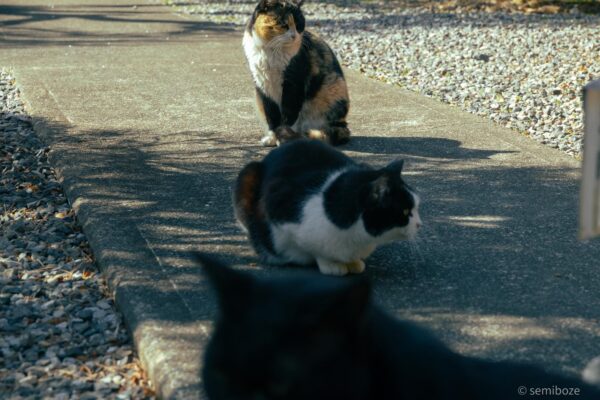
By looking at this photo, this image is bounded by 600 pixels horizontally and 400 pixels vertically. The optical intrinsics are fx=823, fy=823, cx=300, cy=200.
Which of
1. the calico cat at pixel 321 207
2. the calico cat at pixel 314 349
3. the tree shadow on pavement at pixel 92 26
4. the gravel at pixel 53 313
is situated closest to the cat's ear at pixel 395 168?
the calico cat at pixel 321 207

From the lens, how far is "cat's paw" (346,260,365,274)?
4.08m

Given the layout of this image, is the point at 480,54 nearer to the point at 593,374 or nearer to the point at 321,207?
the point at 321,207

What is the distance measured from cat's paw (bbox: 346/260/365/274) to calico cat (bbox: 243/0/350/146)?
7.61 feet

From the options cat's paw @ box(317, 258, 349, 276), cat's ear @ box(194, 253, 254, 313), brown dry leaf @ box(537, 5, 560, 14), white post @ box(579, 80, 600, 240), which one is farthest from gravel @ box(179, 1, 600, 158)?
cat's ear @ box(194, 253, 254, 313)

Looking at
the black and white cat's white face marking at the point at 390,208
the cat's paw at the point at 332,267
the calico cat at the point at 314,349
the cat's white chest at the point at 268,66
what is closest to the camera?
the calico cat at the point at 314,349

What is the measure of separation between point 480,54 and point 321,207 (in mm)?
6647

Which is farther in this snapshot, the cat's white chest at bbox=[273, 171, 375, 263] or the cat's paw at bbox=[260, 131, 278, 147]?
the cat's paw at bbox=[260, 131, 278, 147]

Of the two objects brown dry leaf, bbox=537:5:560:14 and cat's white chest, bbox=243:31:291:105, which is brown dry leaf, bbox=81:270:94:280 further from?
brown dry leaf, bbox=537:5:560:14

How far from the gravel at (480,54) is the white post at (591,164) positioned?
4.03 metres

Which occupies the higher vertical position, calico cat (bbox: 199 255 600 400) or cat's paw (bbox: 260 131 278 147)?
calico cat (bbox: 199 255 600 400)

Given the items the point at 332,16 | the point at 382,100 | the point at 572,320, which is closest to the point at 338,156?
the point at 572,320

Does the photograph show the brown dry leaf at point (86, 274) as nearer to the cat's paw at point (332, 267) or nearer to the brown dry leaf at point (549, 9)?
the cat's paw at point (332, 267)

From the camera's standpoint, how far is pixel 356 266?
13.5 ft

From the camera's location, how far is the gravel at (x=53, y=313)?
10.7 feet
